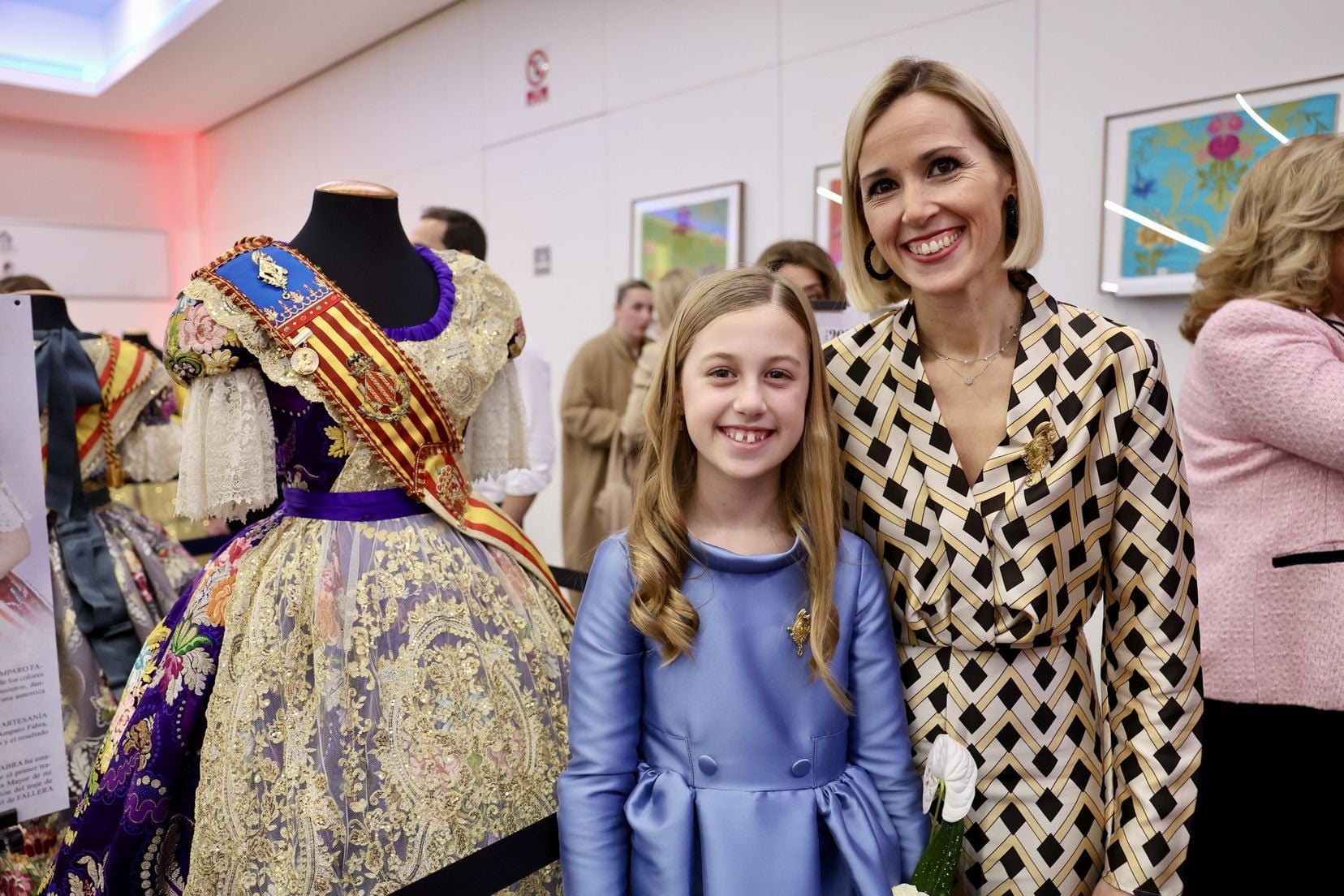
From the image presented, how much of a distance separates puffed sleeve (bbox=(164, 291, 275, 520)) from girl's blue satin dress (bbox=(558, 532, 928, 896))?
0.59 m

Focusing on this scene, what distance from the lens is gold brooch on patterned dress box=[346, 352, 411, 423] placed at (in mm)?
1445

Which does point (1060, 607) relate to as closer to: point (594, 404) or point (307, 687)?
point (307, 687)

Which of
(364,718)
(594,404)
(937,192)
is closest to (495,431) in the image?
(364,718)

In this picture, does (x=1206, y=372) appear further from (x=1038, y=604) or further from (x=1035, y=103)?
(x=1035, y=103)

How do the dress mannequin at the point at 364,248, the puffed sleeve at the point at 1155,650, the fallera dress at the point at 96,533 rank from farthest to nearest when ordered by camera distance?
the fallera dress at the point at 96,533, the dress mannequin at the point at 364,248, the puffed sleeve at the point at 1155,650

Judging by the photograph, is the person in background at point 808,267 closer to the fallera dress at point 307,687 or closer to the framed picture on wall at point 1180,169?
the framed picture on wall at point 1180,169

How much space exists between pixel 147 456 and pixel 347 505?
1397mm

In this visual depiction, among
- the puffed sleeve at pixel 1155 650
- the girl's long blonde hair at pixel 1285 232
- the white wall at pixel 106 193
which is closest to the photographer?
the puffed sleeve at pixel 1155 650

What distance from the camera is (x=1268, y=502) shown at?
1685 millimetres

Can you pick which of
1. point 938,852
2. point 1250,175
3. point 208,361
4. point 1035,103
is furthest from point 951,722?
point 1035,103

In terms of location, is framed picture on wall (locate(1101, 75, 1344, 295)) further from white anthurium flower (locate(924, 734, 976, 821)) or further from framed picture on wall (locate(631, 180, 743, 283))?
white anthurium flower (locate(924, 734, 976, 821))

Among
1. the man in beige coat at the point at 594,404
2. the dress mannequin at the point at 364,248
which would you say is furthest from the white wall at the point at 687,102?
the dress mannequin at the point at 364,248

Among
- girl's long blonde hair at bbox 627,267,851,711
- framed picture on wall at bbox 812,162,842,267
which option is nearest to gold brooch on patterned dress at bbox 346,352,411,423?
girl's long blonde hair at bbox 627,267,851,711

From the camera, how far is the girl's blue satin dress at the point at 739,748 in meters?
1.16
